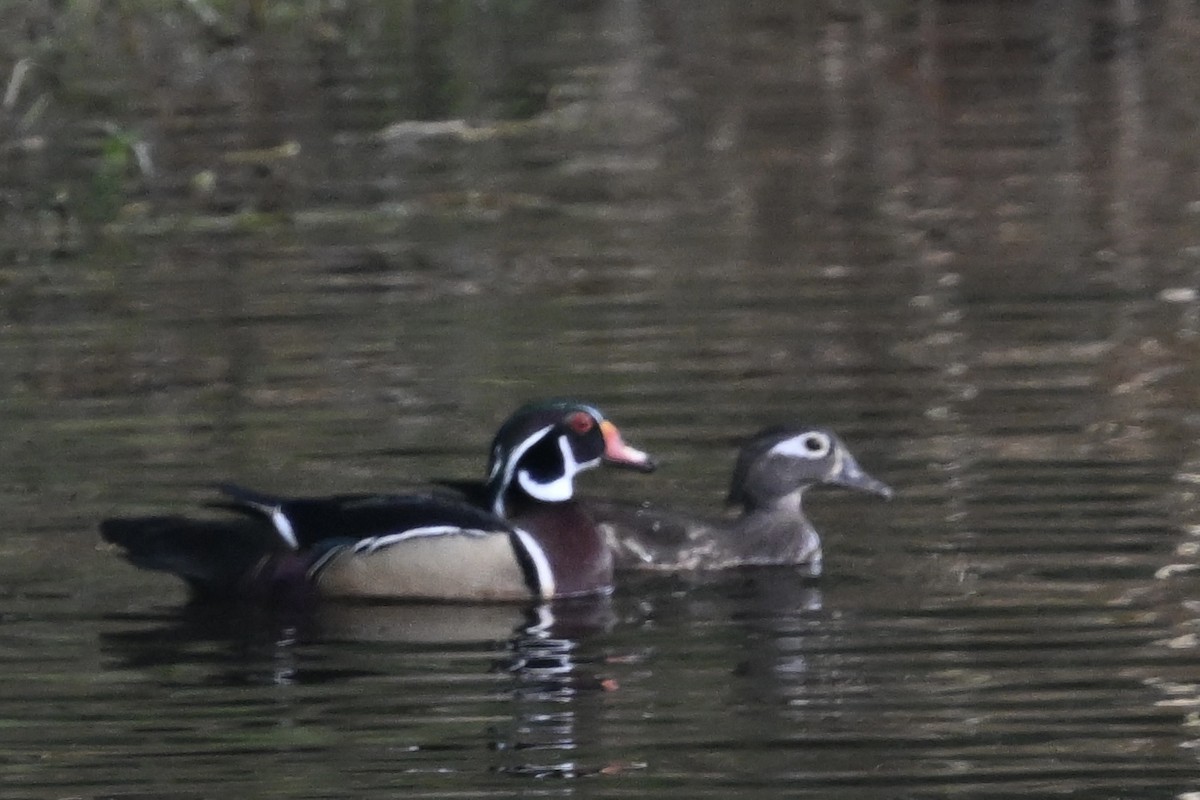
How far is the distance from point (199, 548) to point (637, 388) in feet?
9.38

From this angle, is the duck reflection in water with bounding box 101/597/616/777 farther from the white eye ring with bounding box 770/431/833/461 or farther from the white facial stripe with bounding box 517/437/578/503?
the white eye ring with bounding box 770/431/833/461

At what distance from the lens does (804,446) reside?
1116 cm

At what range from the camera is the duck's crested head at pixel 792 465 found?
1103cm

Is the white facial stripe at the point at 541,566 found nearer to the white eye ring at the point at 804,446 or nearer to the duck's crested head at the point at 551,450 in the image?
the duck's crested head at the point at 551,450

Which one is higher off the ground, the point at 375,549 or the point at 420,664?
the point at 375,549

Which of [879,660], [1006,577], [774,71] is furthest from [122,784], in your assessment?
[774,71]

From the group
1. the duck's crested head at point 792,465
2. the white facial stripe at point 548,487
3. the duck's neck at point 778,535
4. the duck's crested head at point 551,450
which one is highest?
the duck's crested head at point 551,450

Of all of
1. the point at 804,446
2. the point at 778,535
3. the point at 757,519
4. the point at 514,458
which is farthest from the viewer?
the point at 804,446

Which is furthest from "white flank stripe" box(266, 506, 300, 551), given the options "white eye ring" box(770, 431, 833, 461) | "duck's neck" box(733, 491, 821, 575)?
"white eye ring" box(770, 431, 833, 461)

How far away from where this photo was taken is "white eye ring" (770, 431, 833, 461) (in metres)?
11.1

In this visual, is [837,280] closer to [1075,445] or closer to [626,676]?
[1075,445]

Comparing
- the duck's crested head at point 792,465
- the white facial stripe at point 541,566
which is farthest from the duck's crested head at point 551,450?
the duck's crested head at point 792,465

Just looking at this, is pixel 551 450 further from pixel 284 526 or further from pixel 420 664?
pixel 420 664

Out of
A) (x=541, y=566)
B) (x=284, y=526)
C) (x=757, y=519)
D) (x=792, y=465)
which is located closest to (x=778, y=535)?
(x=757, y=519)
